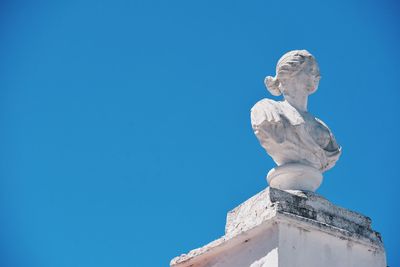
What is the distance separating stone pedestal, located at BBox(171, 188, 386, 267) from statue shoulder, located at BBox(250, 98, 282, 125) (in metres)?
0.81

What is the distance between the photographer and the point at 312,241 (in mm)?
6414

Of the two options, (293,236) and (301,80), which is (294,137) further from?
(293,236)

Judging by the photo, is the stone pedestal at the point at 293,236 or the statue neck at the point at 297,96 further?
the statue neck at the point at 297,96

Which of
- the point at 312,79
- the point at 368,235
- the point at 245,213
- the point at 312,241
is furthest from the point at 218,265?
the point at 312,79

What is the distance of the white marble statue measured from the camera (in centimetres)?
703

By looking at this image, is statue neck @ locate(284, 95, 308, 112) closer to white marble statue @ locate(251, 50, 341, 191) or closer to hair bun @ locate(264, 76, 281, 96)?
white marble statue @ locate(251, 50, 341, 191)

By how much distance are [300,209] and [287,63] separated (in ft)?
5.52

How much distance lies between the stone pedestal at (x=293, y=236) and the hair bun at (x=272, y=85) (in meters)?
1.36

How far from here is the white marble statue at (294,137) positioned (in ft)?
23.1

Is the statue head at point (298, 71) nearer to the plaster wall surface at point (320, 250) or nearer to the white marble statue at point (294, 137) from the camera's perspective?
the white marble statue at point (294, 137)

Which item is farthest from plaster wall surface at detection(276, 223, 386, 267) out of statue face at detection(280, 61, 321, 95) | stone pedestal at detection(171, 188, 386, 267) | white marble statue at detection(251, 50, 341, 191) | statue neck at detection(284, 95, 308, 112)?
statue face at detection(280, 61, 321, 95)

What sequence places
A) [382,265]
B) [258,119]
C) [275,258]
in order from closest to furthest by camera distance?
[275,258] < [382,265] < [258,119]

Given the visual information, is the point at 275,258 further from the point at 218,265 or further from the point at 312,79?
the point at 312,79

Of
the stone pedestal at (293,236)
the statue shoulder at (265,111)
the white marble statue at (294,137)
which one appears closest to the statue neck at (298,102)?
the white marble statue at (294,137)
